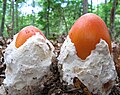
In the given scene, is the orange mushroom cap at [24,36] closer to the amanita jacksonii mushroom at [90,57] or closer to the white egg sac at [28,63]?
the white egg sac at [28,63]

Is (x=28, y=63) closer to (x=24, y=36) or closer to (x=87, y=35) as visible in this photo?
(x=24, y=36)

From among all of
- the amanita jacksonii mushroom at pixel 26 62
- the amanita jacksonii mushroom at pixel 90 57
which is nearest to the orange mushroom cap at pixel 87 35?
the amanita jacksonii mushroom at pixel 90 57

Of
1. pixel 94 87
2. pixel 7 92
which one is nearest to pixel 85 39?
pixel 94 87

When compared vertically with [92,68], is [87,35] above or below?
above

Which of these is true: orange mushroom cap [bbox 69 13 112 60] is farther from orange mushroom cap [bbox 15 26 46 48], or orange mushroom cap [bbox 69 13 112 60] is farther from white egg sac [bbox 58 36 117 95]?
orange mushroom cap [bbox 15 26 46 48]

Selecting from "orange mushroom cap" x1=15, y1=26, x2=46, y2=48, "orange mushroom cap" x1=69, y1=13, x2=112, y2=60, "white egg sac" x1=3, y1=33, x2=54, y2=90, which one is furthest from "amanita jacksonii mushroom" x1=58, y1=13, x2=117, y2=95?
"orange mushroom cap" x1=15, y1=26, x2=46, y2=48

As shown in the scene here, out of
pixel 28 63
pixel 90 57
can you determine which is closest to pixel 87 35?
pixel 90 57

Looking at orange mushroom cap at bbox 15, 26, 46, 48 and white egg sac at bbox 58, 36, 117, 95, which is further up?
orange mushroom cap at bbox 15, 26, 46, 48
